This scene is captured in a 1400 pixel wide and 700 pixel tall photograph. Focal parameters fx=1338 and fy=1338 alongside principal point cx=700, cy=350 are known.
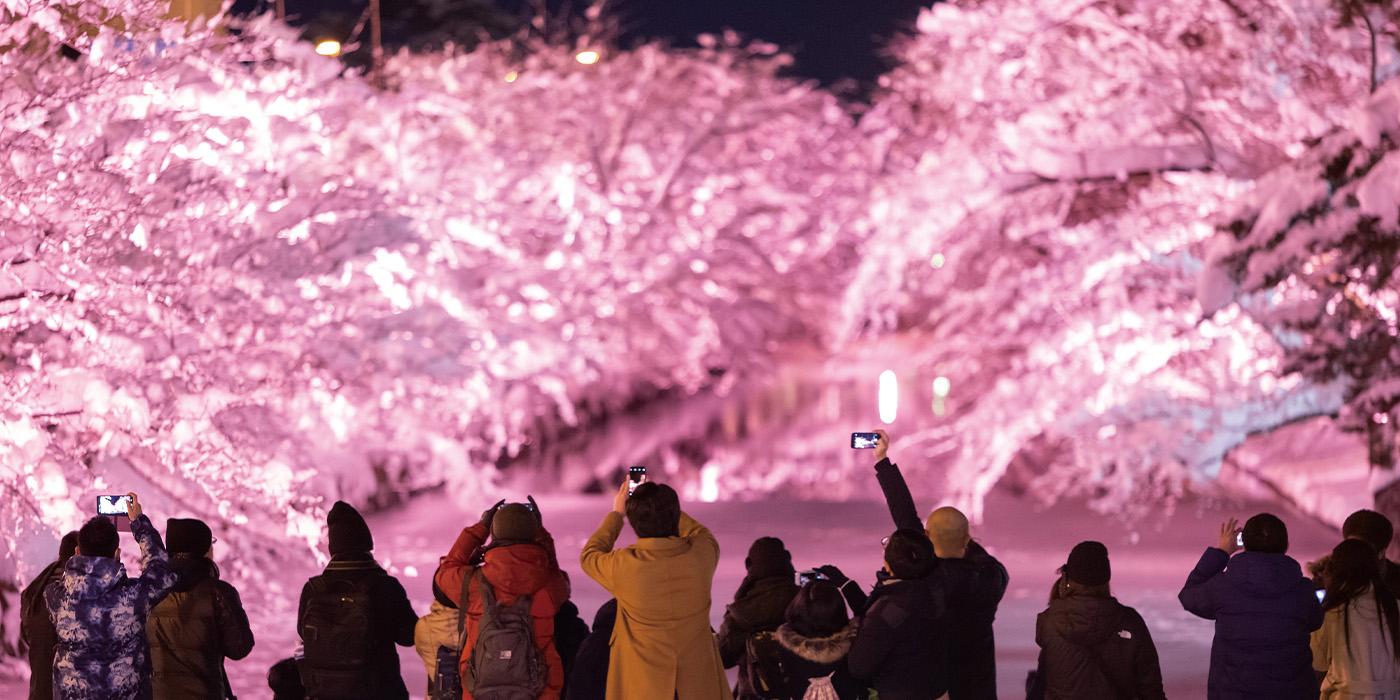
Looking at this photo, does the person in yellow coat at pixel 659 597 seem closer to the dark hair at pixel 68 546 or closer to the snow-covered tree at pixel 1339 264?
the dark hair at pixel 68 546

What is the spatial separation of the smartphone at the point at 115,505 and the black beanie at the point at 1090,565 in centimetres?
339

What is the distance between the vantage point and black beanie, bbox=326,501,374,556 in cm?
473

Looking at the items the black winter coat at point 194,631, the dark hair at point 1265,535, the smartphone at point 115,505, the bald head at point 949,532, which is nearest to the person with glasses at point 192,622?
the black winter coat at point 194,631

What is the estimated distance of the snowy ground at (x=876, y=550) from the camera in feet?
30.3

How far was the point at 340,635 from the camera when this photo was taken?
15.7 ft

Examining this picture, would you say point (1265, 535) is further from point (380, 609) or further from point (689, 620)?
point (380, 609)

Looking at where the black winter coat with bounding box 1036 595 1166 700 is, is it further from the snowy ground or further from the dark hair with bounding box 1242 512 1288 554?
the snowy ground

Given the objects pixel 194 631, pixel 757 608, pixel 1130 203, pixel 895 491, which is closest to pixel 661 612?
pixel 757 608

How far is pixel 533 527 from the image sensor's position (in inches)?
181

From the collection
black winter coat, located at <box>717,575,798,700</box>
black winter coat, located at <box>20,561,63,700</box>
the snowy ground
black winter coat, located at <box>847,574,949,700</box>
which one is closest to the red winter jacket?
black winter coat, located at <box>717,575,798,700</box>

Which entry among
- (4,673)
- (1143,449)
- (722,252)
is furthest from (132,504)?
(722,252)

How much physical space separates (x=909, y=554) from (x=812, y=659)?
47cm

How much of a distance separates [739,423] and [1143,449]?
1785cm

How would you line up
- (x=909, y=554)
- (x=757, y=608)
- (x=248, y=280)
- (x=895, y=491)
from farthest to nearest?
(x=248, y=280) → (x=895, y=491) → (x=757, y=608) → (x=909, y=554)
